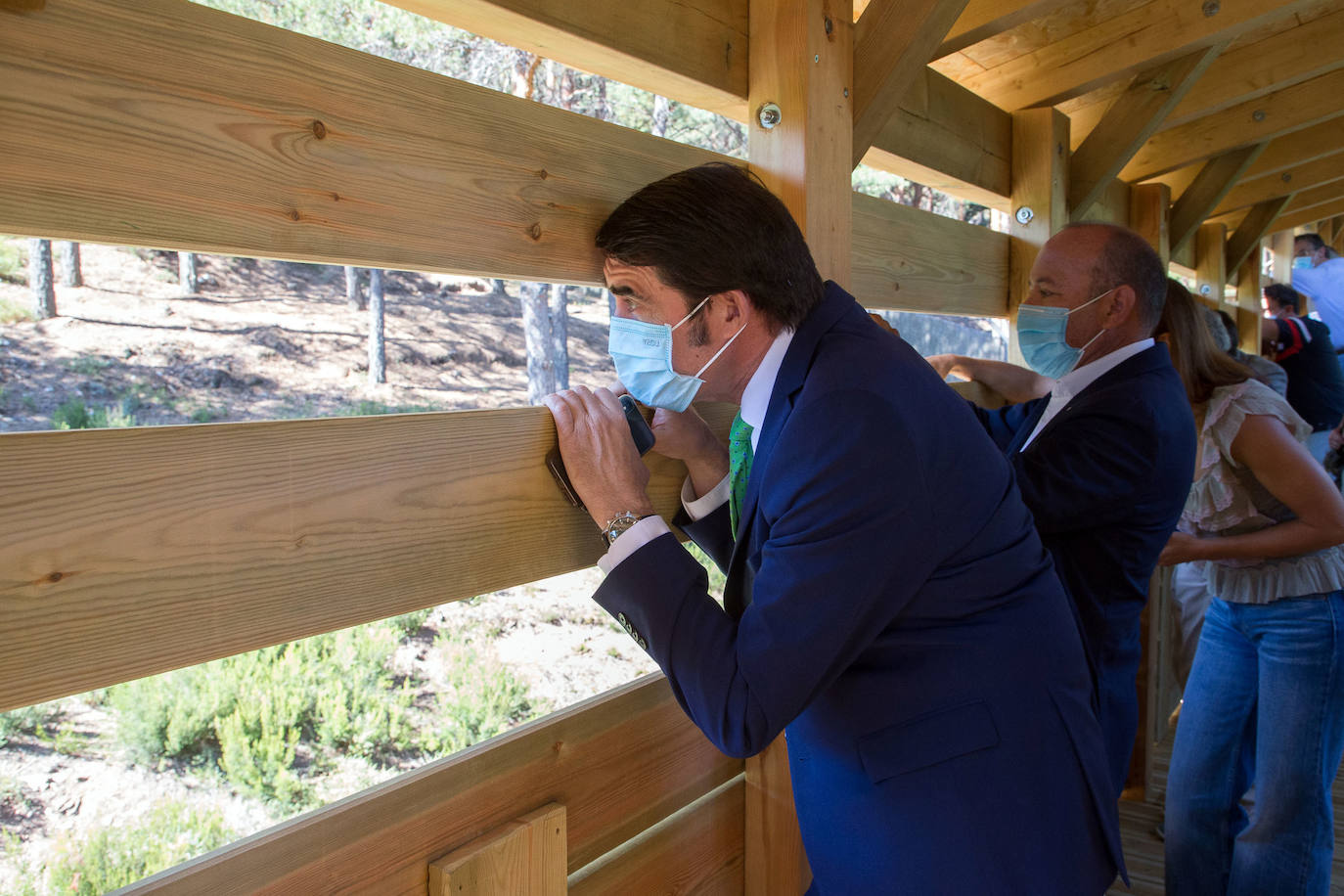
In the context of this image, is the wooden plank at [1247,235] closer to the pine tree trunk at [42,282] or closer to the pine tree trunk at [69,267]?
the pine tree trunk at [42,282]

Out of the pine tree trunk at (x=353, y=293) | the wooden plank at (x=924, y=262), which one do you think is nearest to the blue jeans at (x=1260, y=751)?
the wooden plank at (x=924, y=262)

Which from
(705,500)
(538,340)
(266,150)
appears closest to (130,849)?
(705,500)

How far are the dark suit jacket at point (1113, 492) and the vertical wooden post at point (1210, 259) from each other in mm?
4665

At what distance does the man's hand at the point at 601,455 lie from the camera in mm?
1485

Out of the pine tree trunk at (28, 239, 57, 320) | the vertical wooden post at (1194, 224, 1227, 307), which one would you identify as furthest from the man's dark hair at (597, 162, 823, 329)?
the pine tree trunk at (28, 239, 57, 320)

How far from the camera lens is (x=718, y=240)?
4.84 ft

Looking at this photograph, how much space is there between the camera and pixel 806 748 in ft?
5.08

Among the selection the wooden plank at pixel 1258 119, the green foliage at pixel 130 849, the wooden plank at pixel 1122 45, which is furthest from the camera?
the green foliage at pixel 130 849

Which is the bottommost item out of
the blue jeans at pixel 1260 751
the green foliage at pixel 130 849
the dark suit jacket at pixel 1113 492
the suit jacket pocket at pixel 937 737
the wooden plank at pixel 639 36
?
the green foliage at pixel 130 849

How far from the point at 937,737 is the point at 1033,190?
7.98 feet

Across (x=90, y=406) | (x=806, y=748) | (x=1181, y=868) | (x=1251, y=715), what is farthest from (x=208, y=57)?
(x=90, y=406)

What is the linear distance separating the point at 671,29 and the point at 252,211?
0.92 meters

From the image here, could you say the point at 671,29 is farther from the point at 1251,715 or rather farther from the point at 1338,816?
the point at 1338,816

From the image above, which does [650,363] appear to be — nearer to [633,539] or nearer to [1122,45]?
[633,539]
